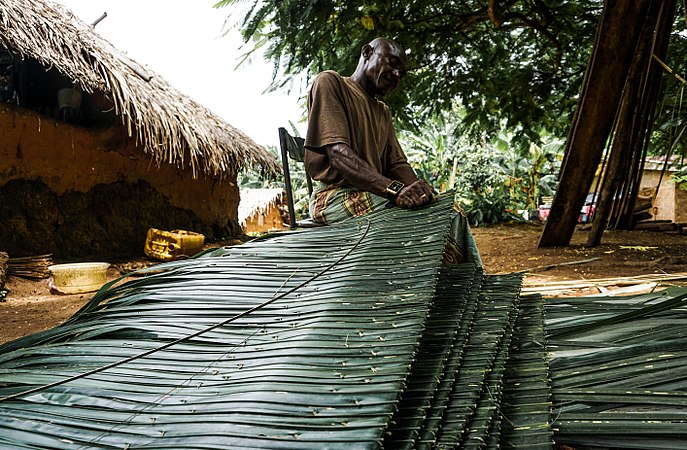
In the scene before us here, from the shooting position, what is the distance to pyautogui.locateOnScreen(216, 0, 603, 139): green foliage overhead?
3982 mm

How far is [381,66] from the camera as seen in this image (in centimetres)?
217

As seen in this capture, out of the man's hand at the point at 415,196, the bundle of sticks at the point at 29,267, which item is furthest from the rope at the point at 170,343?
the bundle of sticks at the point at 29,267

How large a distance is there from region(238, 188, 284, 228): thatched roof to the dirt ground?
7.21 meters

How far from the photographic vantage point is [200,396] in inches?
27.9

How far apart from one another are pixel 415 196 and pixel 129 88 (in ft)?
14.6

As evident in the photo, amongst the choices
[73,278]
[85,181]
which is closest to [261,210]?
[85,181]

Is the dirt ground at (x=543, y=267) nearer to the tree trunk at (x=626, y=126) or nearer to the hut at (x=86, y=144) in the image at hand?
the tree trunk at (x=626, y=126)

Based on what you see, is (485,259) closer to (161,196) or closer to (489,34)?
(489,34)

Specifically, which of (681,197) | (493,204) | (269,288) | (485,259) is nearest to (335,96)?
(269,288)

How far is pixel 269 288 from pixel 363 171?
0.93m

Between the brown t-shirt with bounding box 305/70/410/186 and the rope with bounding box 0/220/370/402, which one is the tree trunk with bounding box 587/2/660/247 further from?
the rope with bounding box 0/220/370/402

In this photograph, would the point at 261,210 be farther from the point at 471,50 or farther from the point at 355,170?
the point at 355,170

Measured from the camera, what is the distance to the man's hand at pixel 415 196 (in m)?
1.61

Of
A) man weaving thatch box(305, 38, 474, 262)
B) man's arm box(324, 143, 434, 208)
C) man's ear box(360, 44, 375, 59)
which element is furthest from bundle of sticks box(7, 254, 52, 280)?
man's ear box(360, 44, 375, 59)
